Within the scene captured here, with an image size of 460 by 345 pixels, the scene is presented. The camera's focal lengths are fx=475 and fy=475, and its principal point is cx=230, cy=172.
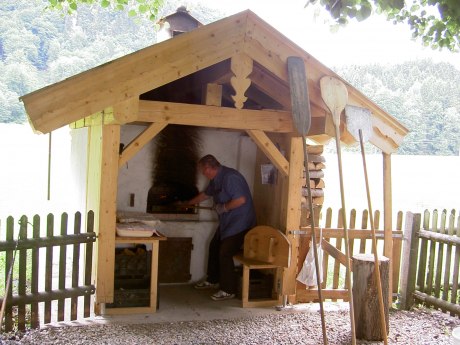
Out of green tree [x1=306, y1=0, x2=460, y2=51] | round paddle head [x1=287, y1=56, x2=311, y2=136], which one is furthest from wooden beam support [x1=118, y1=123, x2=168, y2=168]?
green tree [x1=306, y1=0, x2=460, y2=51]

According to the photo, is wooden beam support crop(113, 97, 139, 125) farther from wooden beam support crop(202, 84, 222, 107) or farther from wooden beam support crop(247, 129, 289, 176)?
wooden beam support crop(247, 129, 289, 176)

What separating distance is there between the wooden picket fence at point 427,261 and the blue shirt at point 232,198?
7.83ft

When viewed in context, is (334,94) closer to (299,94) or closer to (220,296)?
(299,94)

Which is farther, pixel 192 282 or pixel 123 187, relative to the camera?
pixel 192 282

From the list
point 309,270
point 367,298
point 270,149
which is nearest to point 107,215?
point 270,149

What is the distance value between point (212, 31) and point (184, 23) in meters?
4.32

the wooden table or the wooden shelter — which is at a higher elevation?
the wooden shelter

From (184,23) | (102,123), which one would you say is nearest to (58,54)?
(184,23)

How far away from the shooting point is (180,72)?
5.57m

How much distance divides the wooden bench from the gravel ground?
43cm

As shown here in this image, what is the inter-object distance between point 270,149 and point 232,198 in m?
0.98

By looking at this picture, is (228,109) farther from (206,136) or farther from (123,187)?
(123,187)

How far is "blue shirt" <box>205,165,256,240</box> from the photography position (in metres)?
6.97

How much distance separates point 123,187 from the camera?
7.27m
